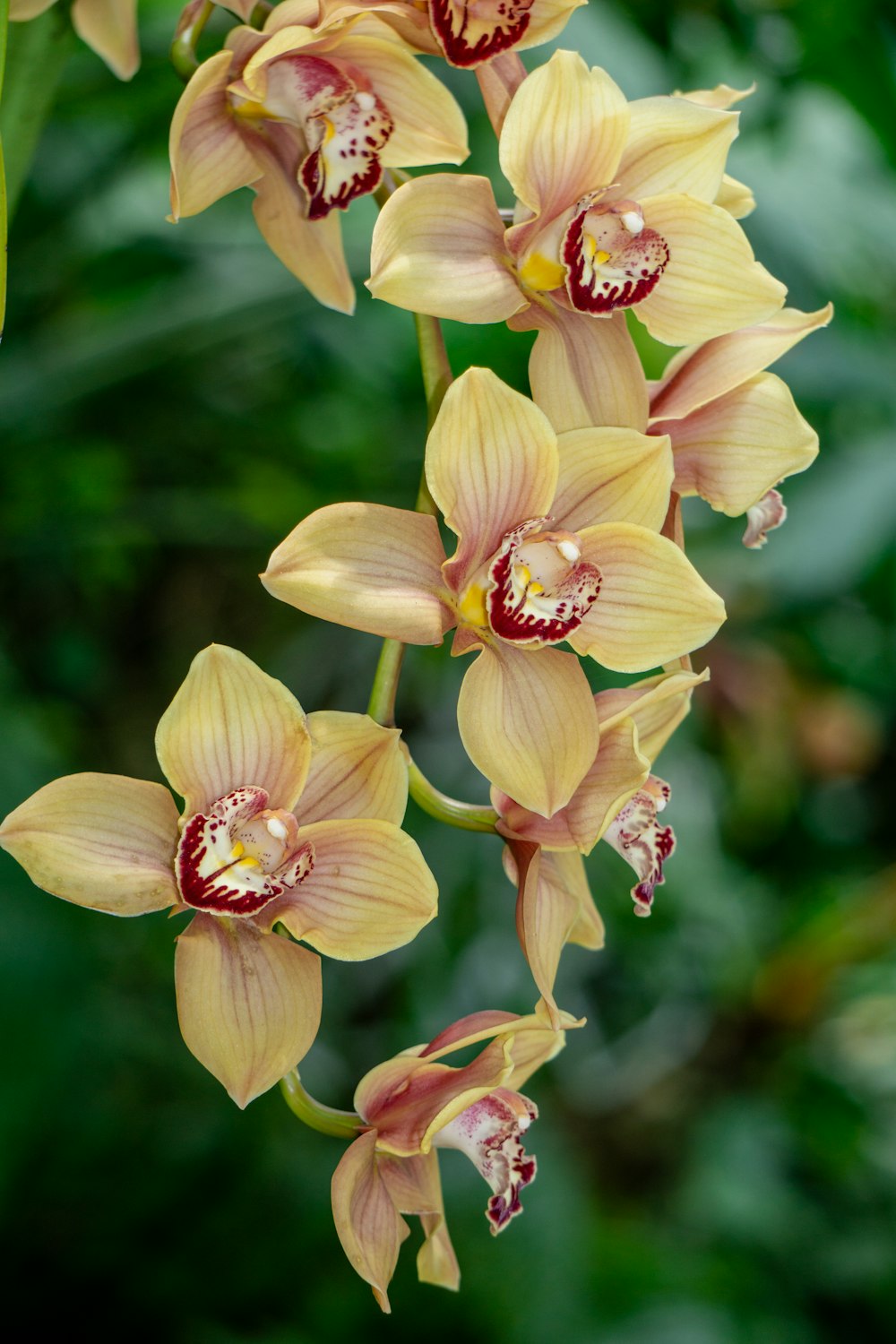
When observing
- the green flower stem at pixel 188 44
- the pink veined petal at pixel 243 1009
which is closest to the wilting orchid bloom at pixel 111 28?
the green flower stem at pixel 188 44

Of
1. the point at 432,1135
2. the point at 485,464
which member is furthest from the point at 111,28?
the point at 432,1135

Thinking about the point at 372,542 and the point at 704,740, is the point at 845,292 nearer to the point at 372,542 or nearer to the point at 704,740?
the point at 704,740

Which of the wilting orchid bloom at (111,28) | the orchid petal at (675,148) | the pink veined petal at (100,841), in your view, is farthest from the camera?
the wilting orchid bloom at (111,28)

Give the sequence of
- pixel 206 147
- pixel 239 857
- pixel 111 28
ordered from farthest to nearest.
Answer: pixel 111 28
pixel 206 147
pixel 239 857

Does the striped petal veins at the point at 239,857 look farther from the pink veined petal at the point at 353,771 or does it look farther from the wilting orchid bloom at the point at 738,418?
the wilting orchid bloom at the point at 738,418

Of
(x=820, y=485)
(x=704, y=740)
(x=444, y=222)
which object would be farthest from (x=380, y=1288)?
(x=704, y=740)

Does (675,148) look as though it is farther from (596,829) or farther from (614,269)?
(596,829)

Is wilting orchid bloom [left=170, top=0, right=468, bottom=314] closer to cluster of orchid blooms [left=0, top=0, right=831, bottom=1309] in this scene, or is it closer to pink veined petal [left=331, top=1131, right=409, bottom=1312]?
cluster of orchid blooms [left=0, top=0, right=831, bottom=1309]
